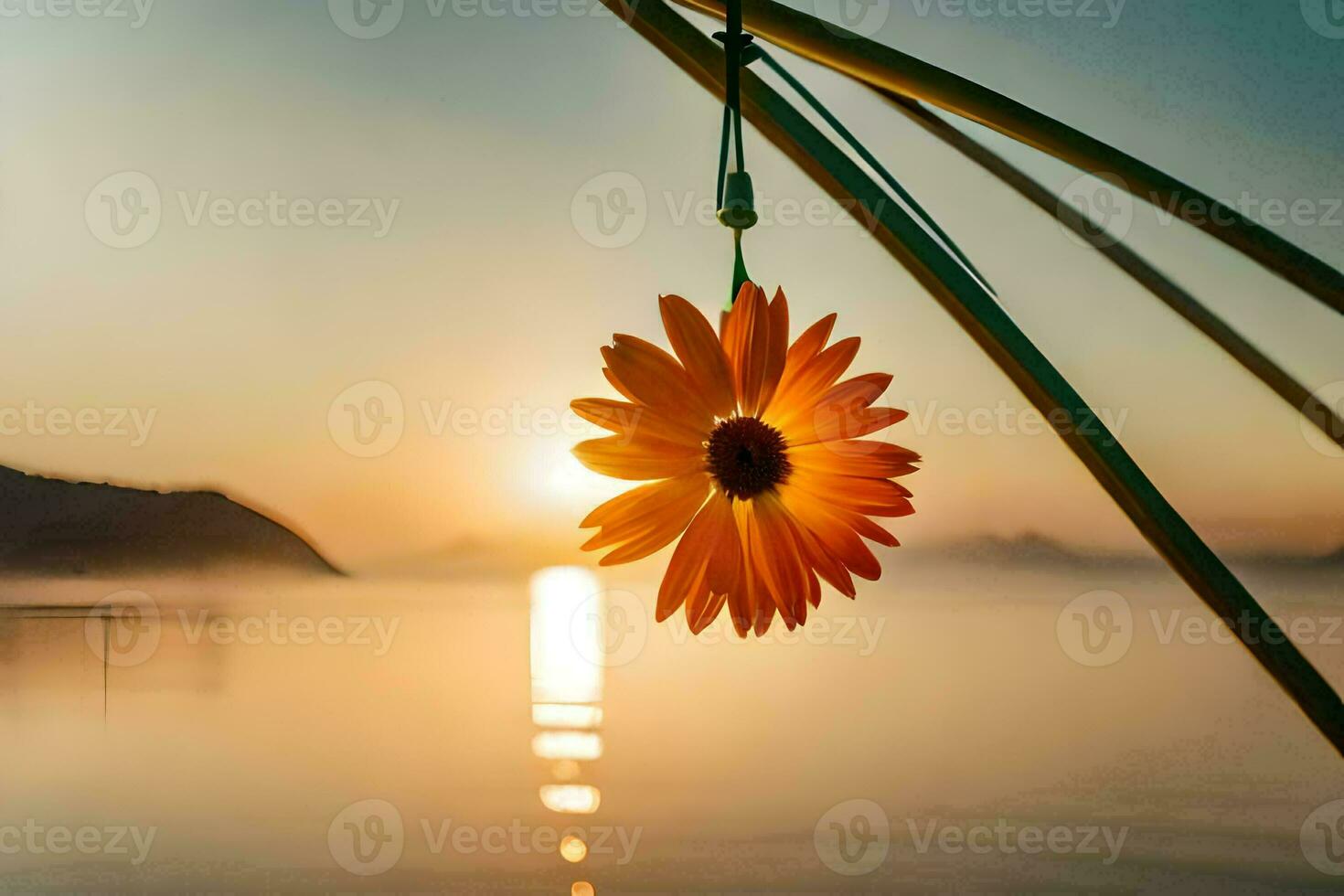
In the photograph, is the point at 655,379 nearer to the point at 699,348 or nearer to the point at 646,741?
the point at 699,348

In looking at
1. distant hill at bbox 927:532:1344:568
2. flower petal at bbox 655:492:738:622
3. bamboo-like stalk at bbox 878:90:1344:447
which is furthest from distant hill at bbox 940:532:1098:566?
flower petal at bbox 655:492:738:622

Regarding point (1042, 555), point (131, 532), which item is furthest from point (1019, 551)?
point (131, 532)

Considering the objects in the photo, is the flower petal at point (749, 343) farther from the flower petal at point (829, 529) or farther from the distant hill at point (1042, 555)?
the distant hill at point (1042, 555)

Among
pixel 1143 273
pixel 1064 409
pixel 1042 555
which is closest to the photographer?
pixel 1064 409

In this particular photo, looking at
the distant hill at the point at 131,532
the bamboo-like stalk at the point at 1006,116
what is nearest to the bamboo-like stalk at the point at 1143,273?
the bamboo-like stalk at the point at 1006,116

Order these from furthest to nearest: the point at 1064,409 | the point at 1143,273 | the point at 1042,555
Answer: the point at 1042,555 < the point at 1143,273 < the point at 1064,409

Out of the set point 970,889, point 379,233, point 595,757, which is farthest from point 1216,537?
point 379,233

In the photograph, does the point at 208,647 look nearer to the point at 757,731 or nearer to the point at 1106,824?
the point at 757,731
